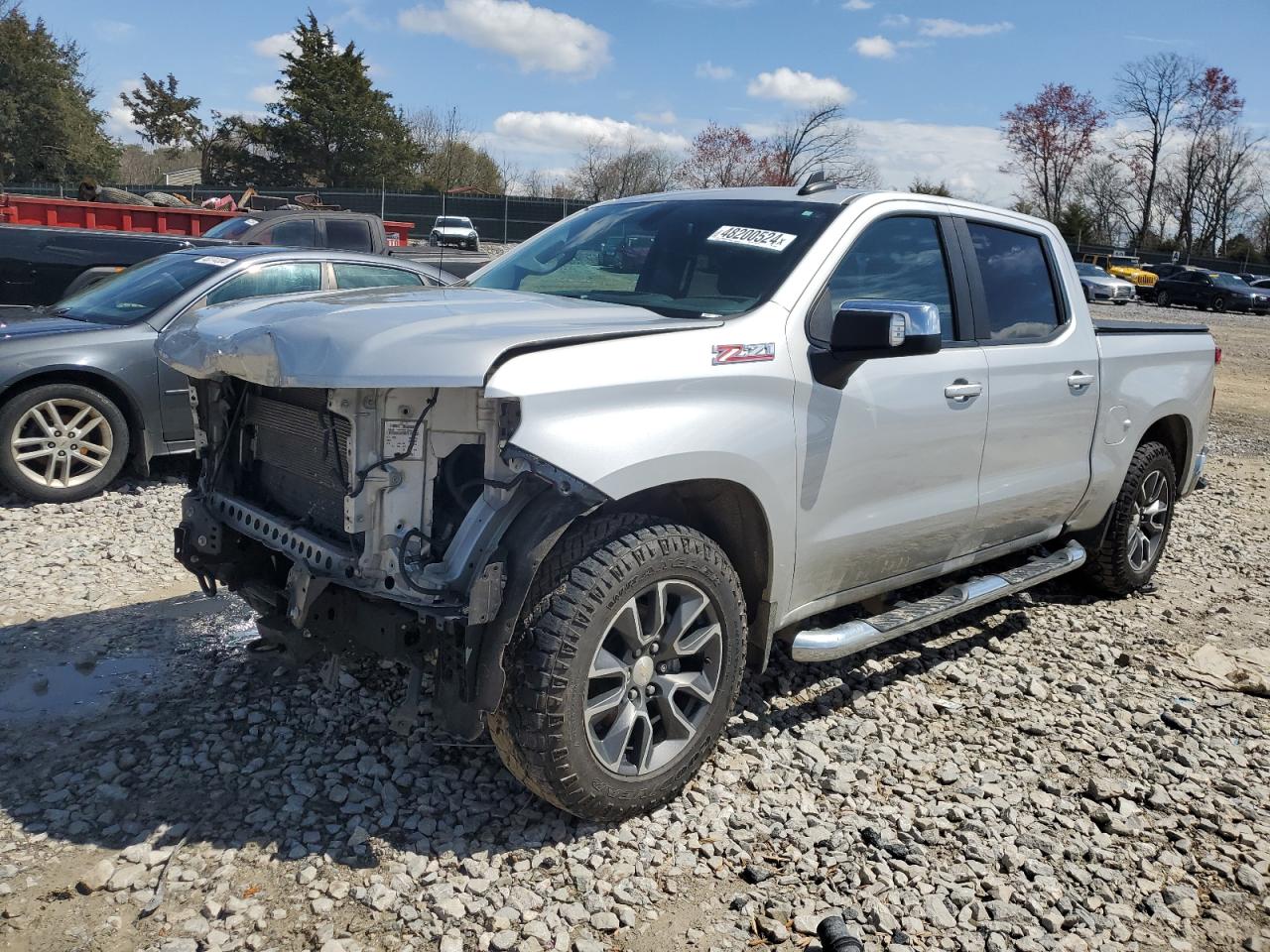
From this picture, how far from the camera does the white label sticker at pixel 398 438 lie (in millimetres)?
2850

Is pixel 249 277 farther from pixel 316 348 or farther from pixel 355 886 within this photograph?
pixel 355 886

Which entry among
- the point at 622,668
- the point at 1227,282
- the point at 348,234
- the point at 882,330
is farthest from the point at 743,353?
the point at 1227,282

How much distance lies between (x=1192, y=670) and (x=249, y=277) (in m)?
6.27

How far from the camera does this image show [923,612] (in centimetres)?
402

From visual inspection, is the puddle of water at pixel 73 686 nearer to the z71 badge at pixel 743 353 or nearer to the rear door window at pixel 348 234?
the z71 badge at pixel 743 353

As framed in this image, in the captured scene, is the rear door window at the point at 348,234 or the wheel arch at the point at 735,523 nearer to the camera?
the wheel arch at the point at 735,523

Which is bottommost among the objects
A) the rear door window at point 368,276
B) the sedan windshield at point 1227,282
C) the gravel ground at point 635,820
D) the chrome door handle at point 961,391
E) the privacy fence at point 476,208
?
the gravel ground at point 635,820

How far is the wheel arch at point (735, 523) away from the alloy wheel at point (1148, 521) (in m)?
2.99

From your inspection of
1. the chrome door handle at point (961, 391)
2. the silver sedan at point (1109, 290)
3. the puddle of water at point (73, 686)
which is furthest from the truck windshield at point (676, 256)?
the silver sedan at point (1109, 290)

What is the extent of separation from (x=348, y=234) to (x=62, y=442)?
6.26 metres

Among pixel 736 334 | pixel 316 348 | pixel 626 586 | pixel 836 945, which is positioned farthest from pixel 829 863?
pixel 316 348

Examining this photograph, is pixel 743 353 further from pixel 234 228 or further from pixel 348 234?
pixel 234 228

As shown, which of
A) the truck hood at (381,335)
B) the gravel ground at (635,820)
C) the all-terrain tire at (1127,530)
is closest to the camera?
the truck hood at (381,335)

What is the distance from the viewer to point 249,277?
23.2 feet
